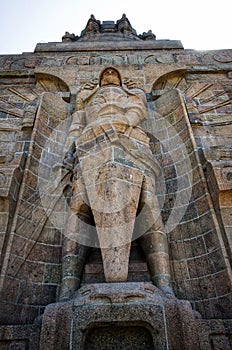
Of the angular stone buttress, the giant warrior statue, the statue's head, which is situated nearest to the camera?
the angular stone buttress

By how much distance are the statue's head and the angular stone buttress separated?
0.04 meters

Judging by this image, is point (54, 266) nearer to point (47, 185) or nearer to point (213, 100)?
point (47, 185)

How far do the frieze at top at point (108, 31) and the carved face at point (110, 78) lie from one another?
22.9ft

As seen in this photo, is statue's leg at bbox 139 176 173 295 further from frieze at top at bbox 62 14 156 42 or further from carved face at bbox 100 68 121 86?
frieze at top at bbox 62 14 156 42

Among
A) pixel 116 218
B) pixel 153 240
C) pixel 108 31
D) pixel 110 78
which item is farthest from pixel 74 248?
pixel 108 31

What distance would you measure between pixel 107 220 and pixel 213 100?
16.5ft

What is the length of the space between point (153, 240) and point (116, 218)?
0.78 metres

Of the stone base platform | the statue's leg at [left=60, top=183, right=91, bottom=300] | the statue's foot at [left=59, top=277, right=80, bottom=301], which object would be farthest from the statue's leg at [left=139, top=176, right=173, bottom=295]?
the statue's foot at [left=59, top=277, right=80, bottom=301]

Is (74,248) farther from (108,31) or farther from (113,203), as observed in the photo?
(108,31)

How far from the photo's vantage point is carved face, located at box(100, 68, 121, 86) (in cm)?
692

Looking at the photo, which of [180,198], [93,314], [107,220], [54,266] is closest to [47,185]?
[54,266]

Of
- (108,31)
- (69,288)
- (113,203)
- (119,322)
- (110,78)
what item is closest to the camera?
(119,322)

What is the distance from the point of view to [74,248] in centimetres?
445

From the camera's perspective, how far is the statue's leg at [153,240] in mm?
4230
